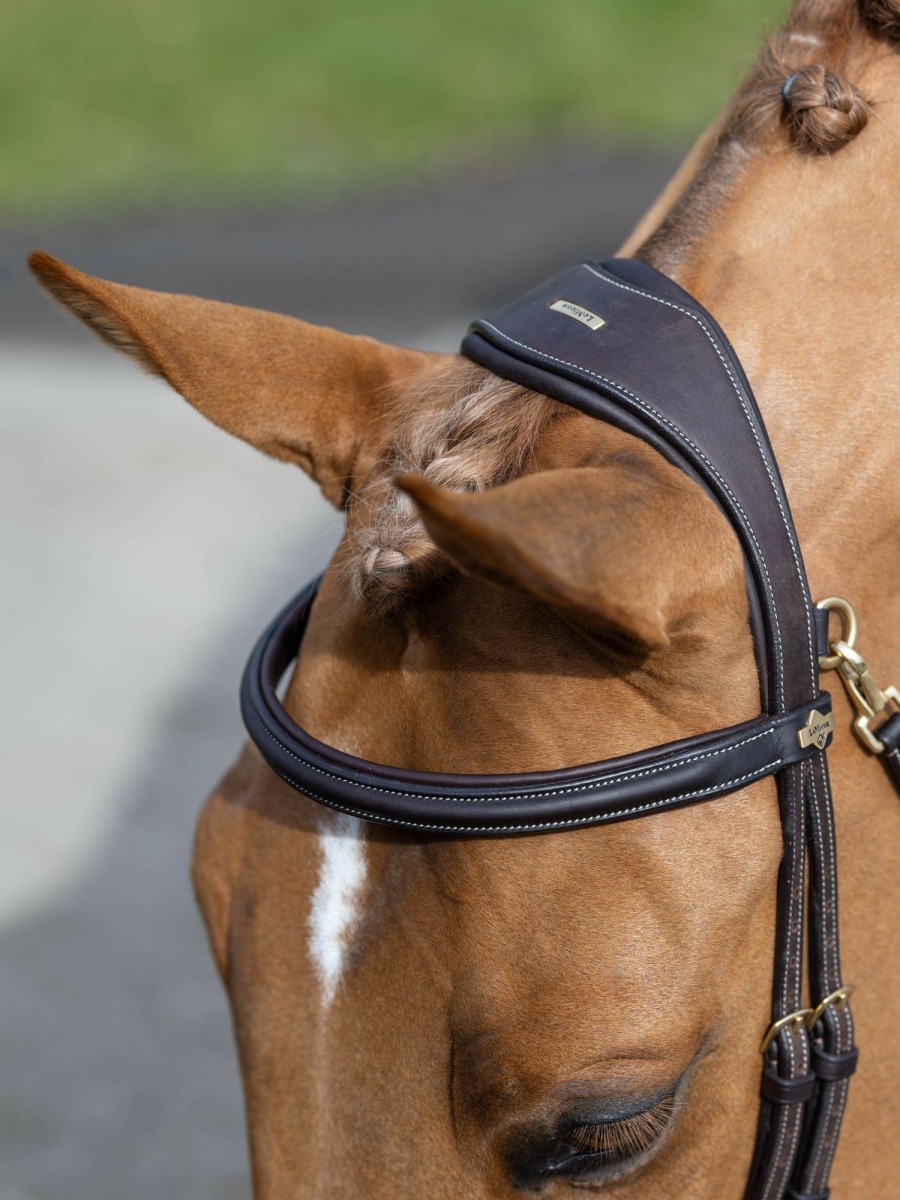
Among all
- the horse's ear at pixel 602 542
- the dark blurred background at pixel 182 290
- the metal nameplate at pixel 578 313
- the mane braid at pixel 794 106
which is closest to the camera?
the horse's ear at pixel 602 542

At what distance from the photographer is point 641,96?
11594 mm

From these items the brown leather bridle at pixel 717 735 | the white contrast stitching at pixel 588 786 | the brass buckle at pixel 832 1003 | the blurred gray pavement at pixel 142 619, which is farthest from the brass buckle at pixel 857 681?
the blurred gray pavement at pixel 142 619

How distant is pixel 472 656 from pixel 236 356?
1.54 ft

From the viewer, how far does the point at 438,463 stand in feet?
4.40

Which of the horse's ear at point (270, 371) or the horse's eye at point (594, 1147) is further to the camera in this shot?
the horse's ear at point (270, 371)

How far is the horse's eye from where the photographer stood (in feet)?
4.37

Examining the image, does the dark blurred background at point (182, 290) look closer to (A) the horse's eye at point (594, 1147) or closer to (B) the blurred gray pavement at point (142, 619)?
(B) the blurred gray pavement at point (142, 619)

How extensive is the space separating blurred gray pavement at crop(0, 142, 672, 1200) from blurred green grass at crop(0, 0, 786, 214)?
1.23 meters

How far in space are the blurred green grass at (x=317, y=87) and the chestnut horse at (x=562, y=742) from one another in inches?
349

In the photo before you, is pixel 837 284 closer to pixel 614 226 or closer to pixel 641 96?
pixel 614 226

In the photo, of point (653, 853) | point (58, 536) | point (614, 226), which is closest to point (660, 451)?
point (653, 853)

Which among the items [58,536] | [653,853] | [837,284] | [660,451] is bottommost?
[58,536]

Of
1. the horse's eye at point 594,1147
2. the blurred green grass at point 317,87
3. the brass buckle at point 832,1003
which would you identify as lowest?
the blurred green grass at point 317,87

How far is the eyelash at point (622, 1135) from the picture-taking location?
1.34m
